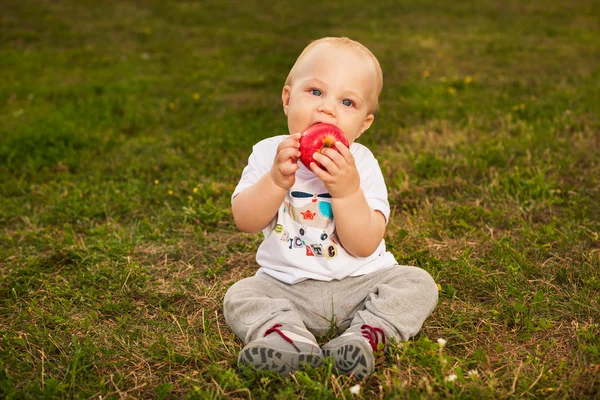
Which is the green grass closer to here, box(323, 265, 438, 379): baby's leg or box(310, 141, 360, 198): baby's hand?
box(323, 265, 438, 379): baby's leg

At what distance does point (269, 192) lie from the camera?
262 centimetres

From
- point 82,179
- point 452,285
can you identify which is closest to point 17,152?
point 82,179

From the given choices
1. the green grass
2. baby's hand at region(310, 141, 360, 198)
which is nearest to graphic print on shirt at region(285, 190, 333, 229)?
baby's hand at region(310, 141, 360, 198)

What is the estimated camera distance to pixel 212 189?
14.3ft

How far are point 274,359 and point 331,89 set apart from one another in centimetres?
119

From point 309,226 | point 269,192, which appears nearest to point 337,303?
point 309,226

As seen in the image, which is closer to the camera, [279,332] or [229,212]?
[279,332]

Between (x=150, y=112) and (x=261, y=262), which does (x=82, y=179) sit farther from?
(x=261, y=262)

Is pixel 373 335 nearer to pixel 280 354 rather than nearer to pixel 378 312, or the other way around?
pixel 378 312

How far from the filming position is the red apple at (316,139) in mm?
2484

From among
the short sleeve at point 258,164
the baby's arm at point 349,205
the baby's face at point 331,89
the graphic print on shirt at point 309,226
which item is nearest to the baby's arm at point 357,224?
the baby's arm at point 349,205

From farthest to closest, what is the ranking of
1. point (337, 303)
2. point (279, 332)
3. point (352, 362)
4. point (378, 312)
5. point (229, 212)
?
1. point (229, 212)
2. point (337, 303)
3. point (378, 312)
4. point (279, 332)
5. point (352, 362)

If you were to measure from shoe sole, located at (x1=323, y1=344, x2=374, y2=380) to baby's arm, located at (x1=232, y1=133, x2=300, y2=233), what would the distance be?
0.69 meters

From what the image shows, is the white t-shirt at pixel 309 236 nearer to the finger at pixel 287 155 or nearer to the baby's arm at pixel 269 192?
the baby's arm at pixel 269 192
